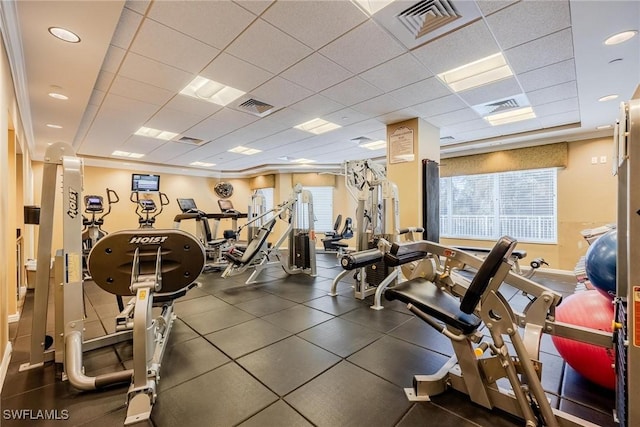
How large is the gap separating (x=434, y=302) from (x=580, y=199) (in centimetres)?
554

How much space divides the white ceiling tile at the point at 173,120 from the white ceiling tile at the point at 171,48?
1.48 meters

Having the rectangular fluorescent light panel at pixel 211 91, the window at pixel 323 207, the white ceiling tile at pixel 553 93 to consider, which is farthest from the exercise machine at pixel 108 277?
the window at pixel 323 207

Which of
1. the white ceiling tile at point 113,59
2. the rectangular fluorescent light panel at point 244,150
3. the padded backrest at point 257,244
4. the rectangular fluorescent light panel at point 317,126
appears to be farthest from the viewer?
the rectangular fluorescent light panel at point 244,150

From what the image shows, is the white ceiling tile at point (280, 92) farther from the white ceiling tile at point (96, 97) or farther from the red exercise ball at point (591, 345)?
the red exercise ball at point (591, 345)

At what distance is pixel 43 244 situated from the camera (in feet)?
6.86

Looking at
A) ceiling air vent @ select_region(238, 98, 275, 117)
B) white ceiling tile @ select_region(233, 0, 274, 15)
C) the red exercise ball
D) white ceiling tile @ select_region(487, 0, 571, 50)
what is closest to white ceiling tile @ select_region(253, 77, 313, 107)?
ceiling air vent @ select_region(238, 98, 275, 117)

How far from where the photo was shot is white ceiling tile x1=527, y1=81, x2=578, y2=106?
11.1 feet

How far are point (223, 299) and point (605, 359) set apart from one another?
3.85m

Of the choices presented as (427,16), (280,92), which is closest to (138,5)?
(280,92)

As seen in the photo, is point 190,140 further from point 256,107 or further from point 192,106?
point 256,107

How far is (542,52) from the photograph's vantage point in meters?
2.68

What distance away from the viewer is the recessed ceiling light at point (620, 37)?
232cm

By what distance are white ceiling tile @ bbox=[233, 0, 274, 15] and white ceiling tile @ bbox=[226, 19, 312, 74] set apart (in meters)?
0.12

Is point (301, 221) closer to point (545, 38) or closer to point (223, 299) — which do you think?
point (223, 299)
